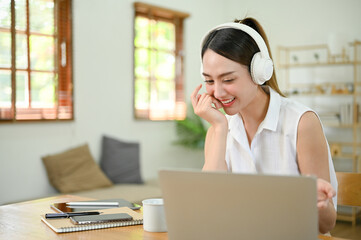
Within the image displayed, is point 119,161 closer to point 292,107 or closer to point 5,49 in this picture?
point 5,49

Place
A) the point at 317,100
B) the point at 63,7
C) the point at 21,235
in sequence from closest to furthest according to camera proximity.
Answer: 1. the point at 21,235
2. the point at 63,7
3. the point at 317,100

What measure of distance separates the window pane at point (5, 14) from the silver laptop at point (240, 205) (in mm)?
3300

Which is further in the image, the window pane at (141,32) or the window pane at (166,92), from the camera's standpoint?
the window pane at (166,92)

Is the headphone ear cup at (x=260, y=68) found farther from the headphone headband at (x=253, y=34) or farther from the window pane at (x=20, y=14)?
the window pane at (x=20, y=14)

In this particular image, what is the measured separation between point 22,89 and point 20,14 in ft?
2.11

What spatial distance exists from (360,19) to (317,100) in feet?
3.30

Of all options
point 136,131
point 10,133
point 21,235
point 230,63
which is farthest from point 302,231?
point 136,131

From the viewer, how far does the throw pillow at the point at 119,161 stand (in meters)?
4.51

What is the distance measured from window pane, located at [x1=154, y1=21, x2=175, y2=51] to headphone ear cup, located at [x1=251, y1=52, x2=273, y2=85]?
12.6 feet

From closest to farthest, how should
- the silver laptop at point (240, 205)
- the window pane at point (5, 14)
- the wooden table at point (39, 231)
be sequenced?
the silver laptop at point (240, 205) → the wooden table at point (39, 231) → the window pane at point (5, 14)

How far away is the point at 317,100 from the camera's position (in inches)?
209

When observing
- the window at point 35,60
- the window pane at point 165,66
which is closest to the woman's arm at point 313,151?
the window at point 35,60

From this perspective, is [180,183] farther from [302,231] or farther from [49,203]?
[49,203]

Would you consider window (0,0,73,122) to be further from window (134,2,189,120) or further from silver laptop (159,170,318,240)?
silver laptop (159,170,318,240)
